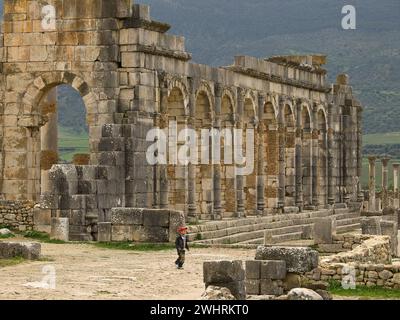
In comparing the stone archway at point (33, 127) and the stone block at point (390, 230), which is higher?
the stone archway at point (33, 127)

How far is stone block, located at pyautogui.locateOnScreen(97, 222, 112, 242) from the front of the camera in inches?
1329

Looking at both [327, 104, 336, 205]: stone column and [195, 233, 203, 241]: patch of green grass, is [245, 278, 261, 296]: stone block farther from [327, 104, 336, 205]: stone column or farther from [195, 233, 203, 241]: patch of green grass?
[327, 104, 336, 205]: stone column

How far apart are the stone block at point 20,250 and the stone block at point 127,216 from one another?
17.5 ft

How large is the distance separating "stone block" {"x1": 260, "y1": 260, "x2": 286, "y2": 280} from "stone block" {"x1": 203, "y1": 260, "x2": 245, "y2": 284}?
1.73 metres

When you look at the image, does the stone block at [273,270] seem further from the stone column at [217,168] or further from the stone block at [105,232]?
the stone column at [217,168]

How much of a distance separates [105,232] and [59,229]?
1.15 meters

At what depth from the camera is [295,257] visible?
24281 mm

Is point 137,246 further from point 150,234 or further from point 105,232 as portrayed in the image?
point 105,232

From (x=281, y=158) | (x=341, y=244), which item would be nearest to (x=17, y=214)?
(x=341, y=244)

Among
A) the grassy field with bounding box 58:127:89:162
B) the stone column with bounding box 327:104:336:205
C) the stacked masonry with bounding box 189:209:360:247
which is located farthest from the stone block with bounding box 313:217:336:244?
the grassy field with bounding box 58:127:89:162

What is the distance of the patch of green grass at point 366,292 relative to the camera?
77.9 feet

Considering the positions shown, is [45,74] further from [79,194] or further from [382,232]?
[382,232]

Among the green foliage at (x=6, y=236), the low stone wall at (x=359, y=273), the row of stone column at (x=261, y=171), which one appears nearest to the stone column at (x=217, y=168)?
the row of stone column at (x=261, y=171)

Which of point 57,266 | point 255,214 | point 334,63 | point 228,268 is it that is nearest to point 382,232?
point 255,214
